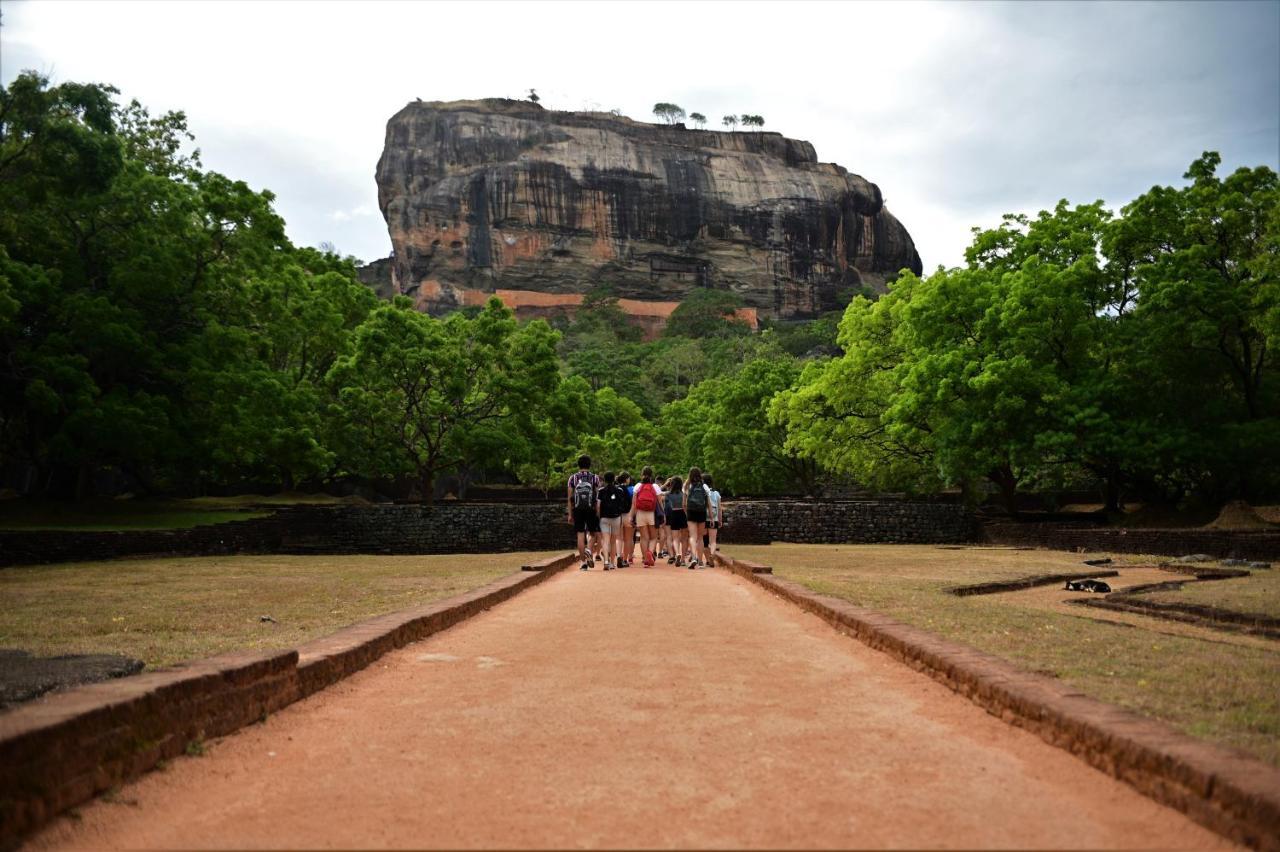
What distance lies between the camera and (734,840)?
2.95m

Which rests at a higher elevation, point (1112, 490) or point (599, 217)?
point (599, 217)

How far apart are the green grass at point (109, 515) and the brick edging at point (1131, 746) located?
19.8 metres

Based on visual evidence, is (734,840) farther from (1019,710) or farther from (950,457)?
(950,457)

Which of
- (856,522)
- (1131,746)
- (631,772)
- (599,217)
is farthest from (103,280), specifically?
(599,217)

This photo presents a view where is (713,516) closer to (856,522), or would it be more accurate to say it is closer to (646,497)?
(646,497)

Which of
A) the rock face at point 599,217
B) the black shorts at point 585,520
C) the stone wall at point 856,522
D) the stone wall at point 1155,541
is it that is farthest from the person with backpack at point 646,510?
the rock face at point 599,217

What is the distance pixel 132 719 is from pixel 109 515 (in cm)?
2191

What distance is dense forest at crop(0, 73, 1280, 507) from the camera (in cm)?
2042

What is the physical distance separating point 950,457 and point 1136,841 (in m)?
23.6

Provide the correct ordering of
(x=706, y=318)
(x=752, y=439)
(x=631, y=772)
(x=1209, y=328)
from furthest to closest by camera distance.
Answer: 1. (x=706, y=318)
2. (x=752, y=439)
3. (x=1209, y=328)
4. (x=631, y=772)

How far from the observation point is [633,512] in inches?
622

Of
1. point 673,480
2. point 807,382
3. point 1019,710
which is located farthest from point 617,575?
point 807,382

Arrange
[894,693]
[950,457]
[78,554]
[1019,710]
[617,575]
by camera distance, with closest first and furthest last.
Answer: [1019,710], [894,693], [617,575], [78,554], [950,457]

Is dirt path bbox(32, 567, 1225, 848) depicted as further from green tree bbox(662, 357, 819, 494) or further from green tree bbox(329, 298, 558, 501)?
green tree bbox(662, 357, 819, 494)
